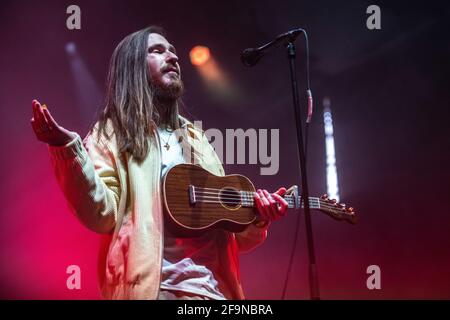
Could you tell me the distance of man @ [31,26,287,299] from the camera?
170cm

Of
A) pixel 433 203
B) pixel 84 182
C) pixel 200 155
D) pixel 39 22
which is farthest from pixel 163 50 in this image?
pixel 433 203

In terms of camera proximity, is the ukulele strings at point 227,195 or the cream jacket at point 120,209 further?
the ukulele strings at point 227,195

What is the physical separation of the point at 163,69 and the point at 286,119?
73.8 inches

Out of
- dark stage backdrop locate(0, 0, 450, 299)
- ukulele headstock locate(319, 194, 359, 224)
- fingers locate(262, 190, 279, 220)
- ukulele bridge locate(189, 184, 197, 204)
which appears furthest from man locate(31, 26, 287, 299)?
dark stage backdrop locate(0, 0, 450, 299)

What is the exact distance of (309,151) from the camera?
4.00 m

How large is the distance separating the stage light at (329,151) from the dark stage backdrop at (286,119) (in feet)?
0.15

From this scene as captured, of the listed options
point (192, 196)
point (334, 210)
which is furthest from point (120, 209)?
point (334, 210)

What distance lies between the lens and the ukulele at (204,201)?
187cm

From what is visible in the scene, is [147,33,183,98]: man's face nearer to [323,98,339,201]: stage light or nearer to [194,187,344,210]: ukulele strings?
[194,187,344,210]: ukulele strings

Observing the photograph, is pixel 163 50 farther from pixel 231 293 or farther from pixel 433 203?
pixel 433 203

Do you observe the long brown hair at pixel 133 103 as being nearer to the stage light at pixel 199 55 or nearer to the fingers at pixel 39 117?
the fingers at pixel 39 117

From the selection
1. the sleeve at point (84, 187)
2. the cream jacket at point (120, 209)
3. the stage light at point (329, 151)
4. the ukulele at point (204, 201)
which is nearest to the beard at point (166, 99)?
the cream jacket at point (120, 209)

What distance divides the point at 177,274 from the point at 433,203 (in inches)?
109
